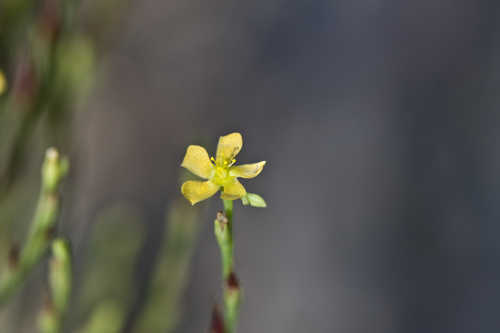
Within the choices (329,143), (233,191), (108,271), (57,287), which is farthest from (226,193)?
(329,143)

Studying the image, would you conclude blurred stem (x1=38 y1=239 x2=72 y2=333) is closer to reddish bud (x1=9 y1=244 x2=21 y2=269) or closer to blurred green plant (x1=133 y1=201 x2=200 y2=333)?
reddish bud (x1=9 y1=244 x2=21 y2=269)

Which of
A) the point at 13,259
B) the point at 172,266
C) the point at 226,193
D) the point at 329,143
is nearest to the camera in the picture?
the point at 226,193

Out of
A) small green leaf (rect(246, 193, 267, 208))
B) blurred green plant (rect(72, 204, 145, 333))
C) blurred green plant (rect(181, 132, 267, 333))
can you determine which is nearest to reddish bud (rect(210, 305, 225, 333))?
blurred green plant (rect(181, 132, 267, 333))

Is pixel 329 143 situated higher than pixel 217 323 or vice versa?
pixel 329 143

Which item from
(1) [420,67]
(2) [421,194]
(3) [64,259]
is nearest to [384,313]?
(2) [421,194]

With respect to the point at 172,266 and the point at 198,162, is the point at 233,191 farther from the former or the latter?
the point at 172,266

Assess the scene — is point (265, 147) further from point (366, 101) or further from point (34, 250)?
point (34, 250)

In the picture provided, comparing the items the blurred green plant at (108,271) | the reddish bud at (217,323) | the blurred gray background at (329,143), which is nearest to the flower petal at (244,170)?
the reddish bud at (217,323)
